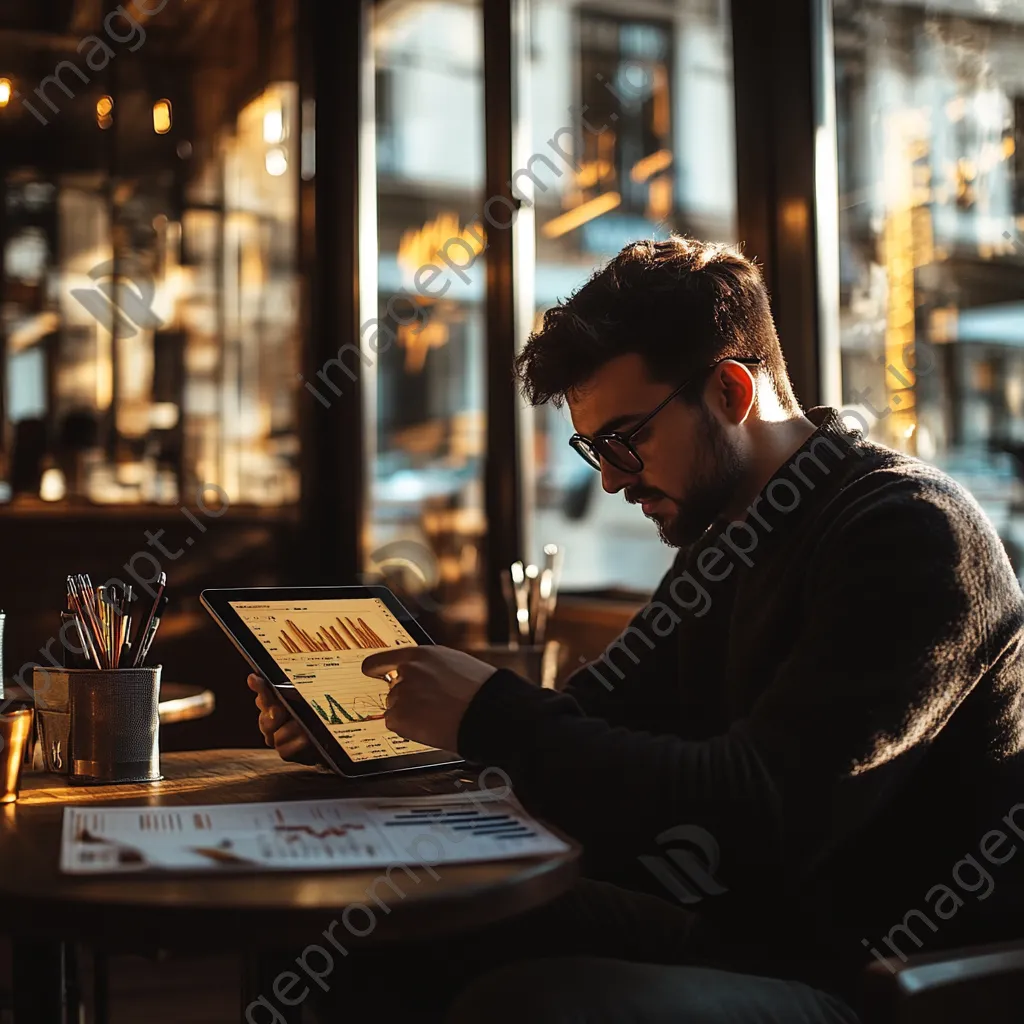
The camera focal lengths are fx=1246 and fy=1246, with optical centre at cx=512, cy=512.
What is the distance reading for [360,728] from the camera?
57.7 inches

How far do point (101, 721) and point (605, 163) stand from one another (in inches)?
115

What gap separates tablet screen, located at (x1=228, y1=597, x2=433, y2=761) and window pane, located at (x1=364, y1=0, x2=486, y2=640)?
92.7 inches

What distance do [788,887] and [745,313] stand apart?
68 cm

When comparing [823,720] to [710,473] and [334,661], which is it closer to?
[710,473]

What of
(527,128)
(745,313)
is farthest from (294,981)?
(527,128)

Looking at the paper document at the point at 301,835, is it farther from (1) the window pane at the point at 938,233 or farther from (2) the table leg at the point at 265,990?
(1) the window pane at the point at 938,233

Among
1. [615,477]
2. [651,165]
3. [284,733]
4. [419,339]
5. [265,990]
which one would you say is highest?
[651,165]

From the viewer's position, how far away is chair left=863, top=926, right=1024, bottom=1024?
955 millimetres

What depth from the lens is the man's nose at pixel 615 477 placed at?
5.13 ft

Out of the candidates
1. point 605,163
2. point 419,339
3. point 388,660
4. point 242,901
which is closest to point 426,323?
point 419,339

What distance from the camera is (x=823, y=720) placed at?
1115mm

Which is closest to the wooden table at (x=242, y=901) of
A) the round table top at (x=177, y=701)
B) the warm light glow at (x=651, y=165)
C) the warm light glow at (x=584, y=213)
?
the round table top at (x=177, y=701)

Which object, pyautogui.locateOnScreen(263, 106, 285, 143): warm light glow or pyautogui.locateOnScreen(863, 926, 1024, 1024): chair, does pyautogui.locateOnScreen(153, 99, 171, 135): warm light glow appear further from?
pyautogui.locateOnScreen(863, 926, 1024, 1024): chair

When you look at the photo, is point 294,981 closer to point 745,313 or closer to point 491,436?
point 745,313
